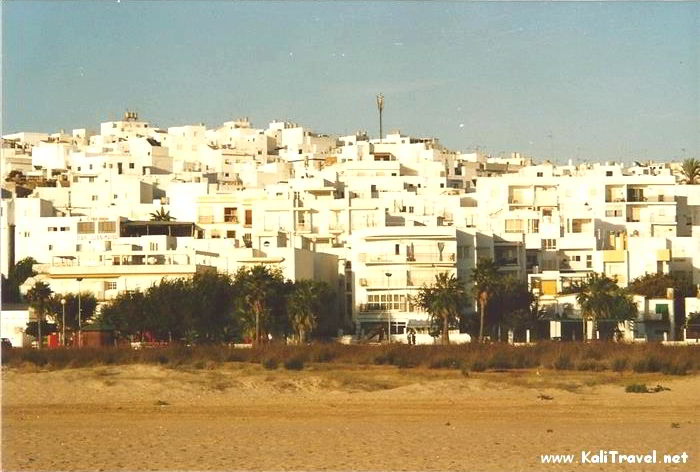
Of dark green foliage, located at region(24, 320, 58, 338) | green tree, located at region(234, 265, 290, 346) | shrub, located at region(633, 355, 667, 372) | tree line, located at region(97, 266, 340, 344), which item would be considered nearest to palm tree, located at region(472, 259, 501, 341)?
tree line, located at region(97, 266, 340, 344)

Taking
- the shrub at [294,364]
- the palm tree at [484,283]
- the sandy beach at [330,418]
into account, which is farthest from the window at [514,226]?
the sandy beach at [330,418]

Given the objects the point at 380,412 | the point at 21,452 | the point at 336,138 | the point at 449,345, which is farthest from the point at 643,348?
the point at 336,138

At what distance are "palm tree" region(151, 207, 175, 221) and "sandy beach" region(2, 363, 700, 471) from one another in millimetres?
39070

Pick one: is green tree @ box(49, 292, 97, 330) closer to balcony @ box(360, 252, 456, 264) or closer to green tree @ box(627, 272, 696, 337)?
balcony @ box(360, 252, 456, 264)

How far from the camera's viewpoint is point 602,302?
2395 inches

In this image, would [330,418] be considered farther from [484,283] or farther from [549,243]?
[549,243]

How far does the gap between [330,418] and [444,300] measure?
92.6 ft

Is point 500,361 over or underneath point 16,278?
underneath

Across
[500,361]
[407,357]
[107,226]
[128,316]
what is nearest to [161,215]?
[107,226]

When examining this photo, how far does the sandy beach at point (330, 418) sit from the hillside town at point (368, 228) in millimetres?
20194

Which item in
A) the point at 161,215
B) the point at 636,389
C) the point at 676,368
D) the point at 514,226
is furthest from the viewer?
the point at 161,215

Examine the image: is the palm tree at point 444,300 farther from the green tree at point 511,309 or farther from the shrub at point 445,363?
the shrub at point 445,363

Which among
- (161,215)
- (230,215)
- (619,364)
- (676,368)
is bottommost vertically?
(676,368)

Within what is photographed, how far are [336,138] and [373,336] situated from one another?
7270cm
